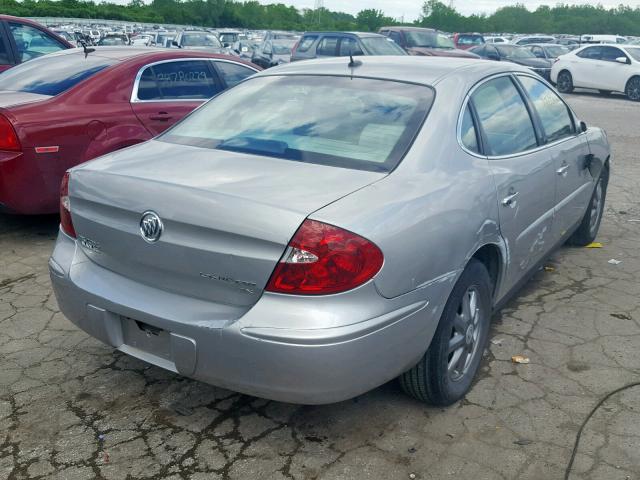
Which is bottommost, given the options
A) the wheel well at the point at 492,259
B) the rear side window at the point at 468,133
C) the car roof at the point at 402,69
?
the wheel well at the point at 492,259

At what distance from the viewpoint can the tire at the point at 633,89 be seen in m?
18.9

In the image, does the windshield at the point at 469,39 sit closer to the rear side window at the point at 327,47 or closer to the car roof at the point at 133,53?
the rear side window at the point at 327,47

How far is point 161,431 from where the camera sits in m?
3.05

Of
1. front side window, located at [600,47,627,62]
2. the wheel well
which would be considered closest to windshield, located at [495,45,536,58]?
front side window, located at [600,47,627,62]

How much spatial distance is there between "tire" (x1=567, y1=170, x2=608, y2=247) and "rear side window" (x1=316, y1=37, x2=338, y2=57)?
11.4 meters

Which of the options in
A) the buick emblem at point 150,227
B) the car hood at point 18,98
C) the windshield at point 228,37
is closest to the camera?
the buick emblem at point 150,227

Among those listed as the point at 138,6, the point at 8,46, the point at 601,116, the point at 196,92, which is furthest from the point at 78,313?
the point at 138,6

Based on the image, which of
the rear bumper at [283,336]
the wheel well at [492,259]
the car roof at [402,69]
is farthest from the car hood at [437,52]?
the rear bumper at [283,336]

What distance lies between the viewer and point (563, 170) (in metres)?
4.32

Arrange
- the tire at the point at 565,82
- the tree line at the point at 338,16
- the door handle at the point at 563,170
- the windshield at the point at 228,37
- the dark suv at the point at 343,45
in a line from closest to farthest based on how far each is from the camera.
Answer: the door handle at the point at 563,170
the dark suv at the point at 343,45
the tire at the point at 565,82
the windshield at the point at 228,37
the tree line at the point at 338,16

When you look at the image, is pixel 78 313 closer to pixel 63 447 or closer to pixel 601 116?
pixel 63 447

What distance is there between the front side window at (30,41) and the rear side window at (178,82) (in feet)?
10.6

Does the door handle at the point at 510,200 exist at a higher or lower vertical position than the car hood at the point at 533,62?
higher

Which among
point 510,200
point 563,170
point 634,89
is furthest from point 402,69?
point 634,89
